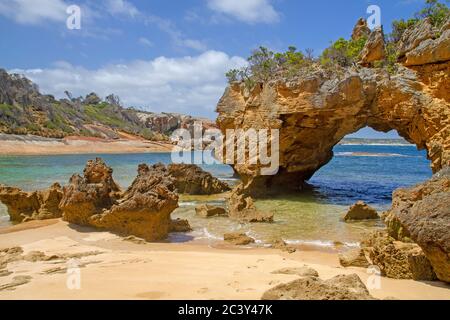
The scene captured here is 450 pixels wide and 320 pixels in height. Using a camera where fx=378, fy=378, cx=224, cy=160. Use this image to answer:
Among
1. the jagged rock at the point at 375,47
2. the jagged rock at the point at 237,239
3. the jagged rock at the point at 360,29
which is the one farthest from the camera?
the jagged rock at the point at 360,29

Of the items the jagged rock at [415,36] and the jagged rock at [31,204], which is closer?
the jagged rock at [31,204]

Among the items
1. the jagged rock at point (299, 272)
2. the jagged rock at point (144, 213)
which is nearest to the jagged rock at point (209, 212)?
the jagged rock at point (144, 213)

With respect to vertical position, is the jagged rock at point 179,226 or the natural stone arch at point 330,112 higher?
the natural stone arch at point 330,112

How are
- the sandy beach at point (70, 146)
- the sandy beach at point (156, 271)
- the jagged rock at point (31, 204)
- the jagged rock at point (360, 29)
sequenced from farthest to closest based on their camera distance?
the sandy beach at point (70, 146), the jagged rock at point (360, 29), the jagged rock at point (31, 204), the sandy beach at point (156, 271)

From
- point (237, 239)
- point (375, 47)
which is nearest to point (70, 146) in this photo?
point (375, 47)

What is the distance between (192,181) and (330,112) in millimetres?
8589

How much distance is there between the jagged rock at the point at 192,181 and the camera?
21.7 meters

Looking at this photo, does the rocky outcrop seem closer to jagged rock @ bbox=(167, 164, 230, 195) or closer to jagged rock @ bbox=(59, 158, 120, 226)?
jagged rock @ bbox=(59, 158, 120, 226)

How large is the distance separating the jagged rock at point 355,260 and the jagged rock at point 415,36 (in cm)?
1025

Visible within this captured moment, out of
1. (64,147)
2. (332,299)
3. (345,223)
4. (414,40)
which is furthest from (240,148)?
(64,147)

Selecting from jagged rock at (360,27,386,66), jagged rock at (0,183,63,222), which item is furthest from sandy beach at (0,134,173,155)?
jagged rock at (360,27,386,66)

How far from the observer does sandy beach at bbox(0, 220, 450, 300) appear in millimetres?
4980

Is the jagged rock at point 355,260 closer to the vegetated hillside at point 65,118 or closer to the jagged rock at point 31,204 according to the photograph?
the jagged rock at point 31,204

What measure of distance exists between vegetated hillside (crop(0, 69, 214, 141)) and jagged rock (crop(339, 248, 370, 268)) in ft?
199
